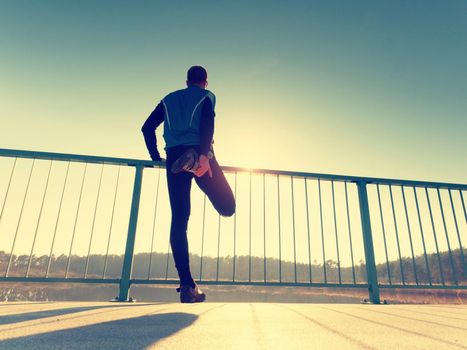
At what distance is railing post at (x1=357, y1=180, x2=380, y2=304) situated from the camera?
115 inches

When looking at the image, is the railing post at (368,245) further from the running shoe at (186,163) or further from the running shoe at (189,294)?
the running shoe at (186,163)

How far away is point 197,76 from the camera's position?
2.28 meters

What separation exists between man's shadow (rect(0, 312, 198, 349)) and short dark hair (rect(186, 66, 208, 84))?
5.64ft

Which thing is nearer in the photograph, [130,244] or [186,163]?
[186,163]

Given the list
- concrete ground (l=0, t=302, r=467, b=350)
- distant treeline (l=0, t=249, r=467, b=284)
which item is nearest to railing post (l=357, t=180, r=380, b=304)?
distant treeline (l=0, t=249, r=467, b=284)

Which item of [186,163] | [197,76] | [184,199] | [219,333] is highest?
[197,76]

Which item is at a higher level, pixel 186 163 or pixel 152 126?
pixel 152 126

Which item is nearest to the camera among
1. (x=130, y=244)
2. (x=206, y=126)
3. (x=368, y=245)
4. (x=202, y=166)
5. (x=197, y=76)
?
(x=202, y=166)

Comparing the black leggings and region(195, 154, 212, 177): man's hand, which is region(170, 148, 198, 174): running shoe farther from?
the black leggings

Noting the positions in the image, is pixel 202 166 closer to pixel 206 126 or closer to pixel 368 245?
pixel 206 126

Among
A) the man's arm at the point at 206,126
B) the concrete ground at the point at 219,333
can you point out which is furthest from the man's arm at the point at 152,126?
the concrete ground at the point at 219,333

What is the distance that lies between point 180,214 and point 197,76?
1101 millimetres

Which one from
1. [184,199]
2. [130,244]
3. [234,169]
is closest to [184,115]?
[184,199]

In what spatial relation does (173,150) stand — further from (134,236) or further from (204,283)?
(204,283)
